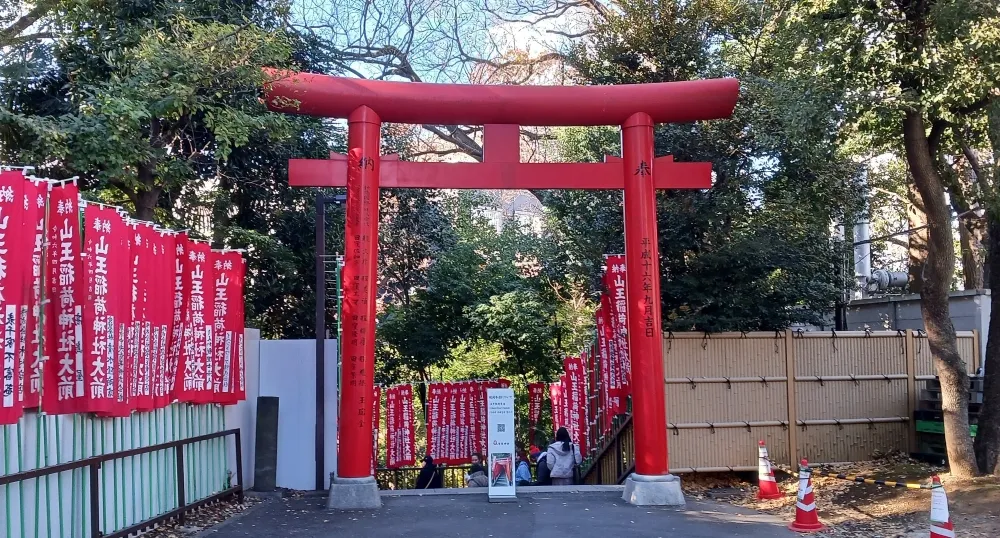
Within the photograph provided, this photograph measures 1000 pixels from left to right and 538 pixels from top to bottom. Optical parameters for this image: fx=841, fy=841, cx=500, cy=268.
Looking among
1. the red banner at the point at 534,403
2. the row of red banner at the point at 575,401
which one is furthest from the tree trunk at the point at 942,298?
the red banner at the point at 534,403

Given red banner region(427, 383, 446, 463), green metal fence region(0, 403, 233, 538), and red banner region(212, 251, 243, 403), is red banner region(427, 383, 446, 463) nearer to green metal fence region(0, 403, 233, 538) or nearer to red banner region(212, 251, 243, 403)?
red banner region(212, 251, 243, 403)

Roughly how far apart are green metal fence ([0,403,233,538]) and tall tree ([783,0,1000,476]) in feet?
28.3

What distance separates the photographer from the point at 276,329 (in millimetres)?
16062

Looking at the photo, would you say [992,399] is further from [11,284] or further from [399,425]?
[399,425]

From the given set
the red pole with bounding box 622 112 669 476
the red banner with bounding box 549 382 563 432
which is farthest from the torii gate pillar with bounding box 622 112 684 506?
the red banner with bounding box 549 382 563 432

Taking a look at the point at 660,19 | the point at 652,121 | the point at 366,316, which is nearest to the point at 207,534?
the point at 366,316

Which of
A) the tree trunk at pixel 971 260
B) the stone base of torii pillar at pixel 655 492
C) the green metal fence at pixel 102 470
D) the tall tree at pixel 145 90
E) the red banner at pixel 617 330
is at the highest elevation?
the tall tree at pixel 145 90

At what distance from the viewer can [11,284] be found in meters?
6.16

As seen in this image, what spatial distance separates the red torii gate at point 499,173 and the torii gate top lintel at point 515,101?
0.04 ft

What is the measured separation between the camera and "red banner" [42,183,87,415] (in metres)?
6.91

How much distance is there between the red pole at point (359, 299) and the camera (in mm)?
10469

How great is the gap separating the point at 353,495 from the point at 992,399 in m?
7.89

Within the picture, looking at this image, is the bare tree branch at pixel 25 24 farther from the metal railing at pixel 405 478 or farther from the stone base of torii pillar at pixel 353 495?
the metal railing at pixel 405 478

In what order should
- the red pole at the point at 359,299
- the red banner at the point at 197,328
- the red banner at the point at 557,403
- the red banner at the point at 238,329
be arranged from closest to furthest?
the red banner at the point at 197,328 → the red pole at the point at 359,299 → the red banner at the point at 238,329 → the red banner at the point at 557,403
